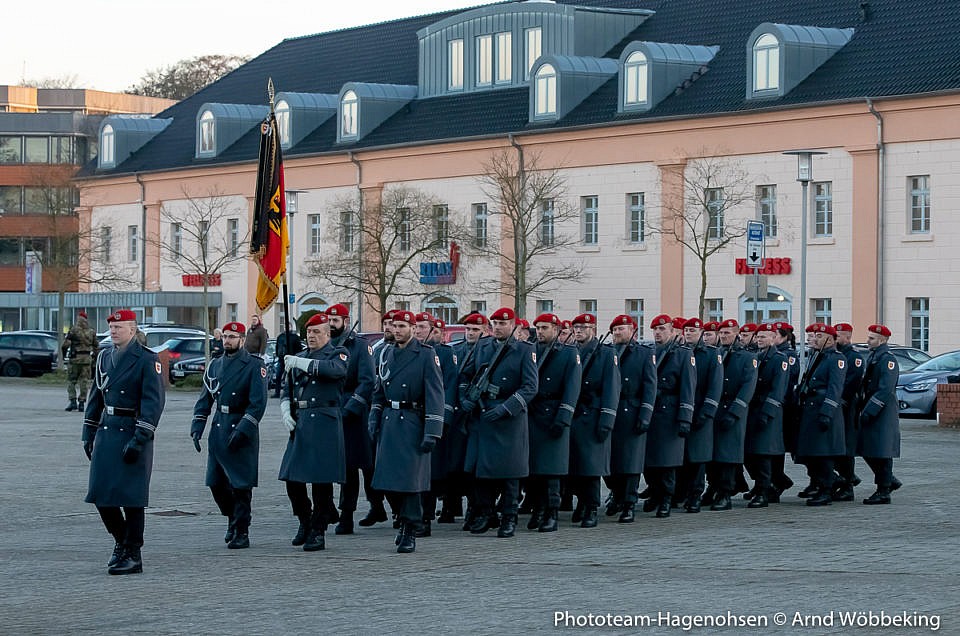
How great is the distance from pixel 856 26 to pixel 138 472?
37484 millimetres

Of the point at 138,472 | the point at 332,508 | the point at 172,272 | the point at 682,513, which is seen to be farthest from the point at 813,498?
the point at 172,272

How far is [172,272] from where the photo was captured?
223 ft

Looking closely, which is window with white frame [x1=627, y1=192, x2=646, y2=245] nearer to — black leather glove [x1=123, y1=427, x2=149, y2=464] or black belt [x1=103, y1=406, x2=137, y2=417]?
black belt [x1=103, y1=406, x2=137, y2=417]

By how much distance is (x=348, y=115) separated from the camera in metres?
59.8

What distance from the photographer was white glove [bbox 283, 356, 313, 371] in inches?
562

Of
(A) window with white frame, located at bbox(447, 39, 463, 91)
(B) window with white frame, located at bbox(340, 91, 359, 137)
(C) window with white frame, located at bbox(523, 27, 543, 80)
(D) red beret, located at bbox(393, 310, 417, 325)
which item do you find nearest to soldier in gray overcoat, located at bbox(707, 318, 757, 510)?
(D) red beret, located at bbox(393, 310, 417, 325)

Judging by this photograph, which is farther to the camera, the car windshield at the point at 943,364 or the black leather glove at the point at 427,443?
the car windshield at the point at 943,364

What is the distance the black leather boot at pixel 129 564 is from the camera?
12.8 meters

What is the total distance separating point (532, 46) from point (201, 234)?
14.8 m

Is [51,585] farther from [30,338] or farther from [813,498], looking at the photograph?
[30,338]

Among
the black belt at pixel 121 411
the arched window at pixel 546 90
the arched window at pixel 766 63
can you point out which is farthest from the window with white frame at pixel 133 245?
the black belt at pixel 121 411

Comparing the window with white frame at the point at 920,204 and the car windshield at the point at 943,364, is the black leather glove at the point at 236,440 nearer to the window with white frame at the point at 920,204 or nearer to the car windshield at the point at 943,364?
the car windshield at the point at 943,364

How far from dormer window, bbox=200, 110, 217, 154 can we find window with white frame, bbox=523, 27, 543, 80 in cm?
1433

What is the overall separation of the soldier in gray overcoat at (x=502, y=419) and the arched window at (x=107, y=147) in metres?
57.1
